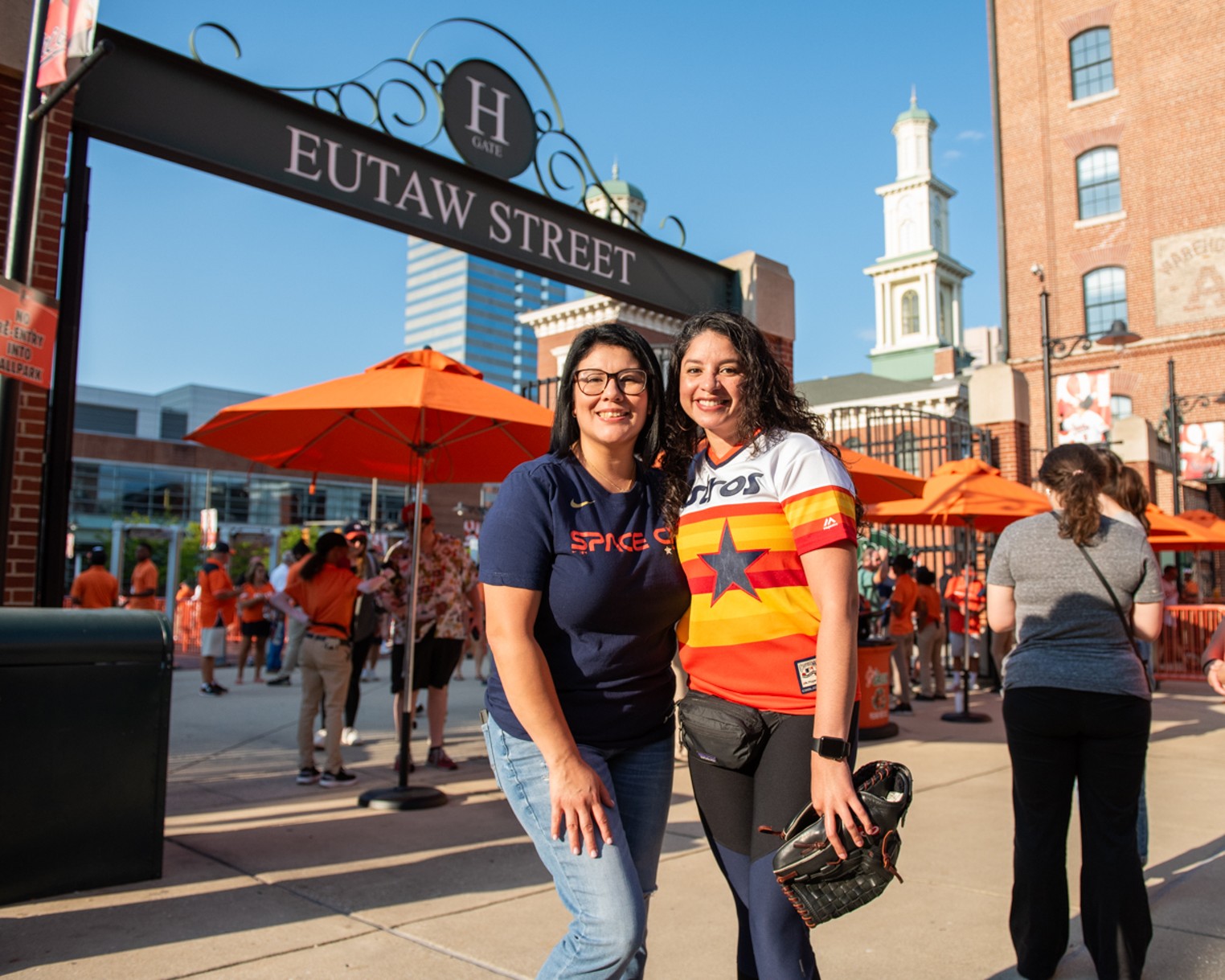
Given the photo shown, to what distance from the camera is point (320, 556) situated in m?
7.04

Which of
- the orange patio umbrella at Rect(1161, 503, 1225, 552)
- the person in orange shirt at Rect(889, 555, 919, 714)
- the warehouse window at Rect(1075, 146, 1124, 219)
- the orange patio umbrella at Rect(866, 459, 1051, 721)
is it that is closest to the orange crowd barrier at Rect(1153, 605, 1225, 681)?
the orange patio umbrella at Rect(1161, 503, 1225, 552)

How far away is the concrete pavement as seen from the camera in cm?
349

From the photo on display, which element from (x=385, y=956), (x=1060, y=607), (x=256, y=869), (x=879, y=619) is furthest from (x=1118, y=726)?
(x=879, y=619)

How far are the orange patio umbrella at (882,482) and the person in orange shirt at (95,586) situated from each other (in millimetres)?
7902

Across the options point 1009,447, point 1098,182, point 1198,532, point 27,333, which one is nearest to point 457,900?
point 27,333

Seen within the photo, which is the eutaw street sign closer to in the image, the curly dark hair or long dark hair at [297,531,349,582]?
long dark hair at [297,531,349,582]

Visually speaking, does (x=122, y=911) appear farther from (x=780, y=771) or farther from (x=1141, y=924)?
(x=1141, y=924)

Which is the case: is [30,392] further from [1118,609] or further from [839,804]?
[1118,609]

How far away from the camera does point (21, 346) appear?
4359 millimetres

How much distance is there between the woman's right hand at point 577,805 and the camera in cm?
204

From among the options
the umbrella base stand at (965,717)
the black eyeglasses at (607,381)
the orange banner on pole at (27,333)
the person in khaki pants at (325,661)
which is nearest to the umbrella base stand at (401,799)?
the person in khaki pants at (325,661)

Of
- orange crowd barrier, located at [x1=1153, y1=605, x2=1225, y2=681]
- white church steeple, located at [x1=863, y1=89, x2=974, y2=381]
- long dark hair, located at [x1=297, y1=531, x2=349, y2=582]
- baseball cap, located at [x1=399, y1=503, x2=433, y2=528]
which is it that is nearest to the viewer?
long dark hair, located at [x1=297, y1=531, x2=349, y2=582]

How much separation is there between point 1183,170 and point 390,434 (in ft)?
99.6

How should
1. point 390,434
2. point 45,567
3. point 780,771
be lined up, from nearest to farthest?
point 780,771 < point 45,567 < point 390,434
